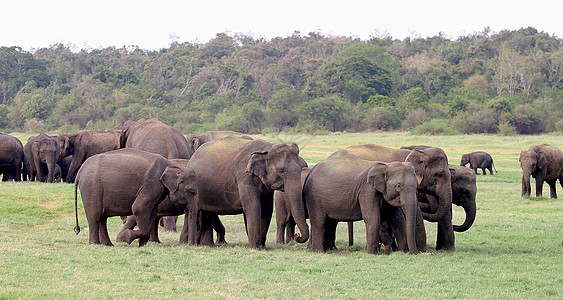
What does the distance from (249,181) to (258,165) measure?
371mm

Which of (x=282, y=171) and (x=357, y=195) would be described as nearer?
(x=357, y=195)

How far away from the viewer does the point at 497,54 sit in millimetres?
90562

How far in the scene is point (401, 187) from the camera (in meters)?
10.2

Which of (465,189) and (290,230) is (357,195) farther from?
(290,230)

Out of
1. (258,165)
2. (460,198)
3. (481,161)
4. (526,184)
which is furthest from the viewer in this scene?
(481,161)

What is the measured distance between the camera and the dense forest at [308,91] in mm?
60125

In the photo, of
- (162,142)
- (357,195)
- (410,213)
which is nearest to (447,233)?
(410,213)

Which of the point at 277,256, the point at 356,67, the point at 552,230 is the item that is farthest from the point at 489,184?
the point at 356,67

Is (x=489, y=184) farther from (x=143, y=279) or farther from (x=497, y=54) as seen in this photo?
(x=497, y=54)

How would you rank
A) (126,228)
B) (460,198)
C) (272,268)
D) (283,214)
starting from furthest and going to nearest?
(283,214) → (126,228) → (460,198) → (272,268)

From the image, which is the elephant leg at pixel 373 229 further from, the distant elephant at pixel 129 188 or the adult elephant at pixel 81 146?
the adult elephant at pixel 81 146

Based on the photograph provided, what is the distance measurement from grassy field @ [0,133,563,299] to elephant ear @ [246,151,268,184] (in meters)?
1.24

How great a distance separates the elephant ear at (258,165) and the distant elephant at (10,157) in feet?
45.7

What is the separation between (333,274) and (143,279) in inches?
95.2
